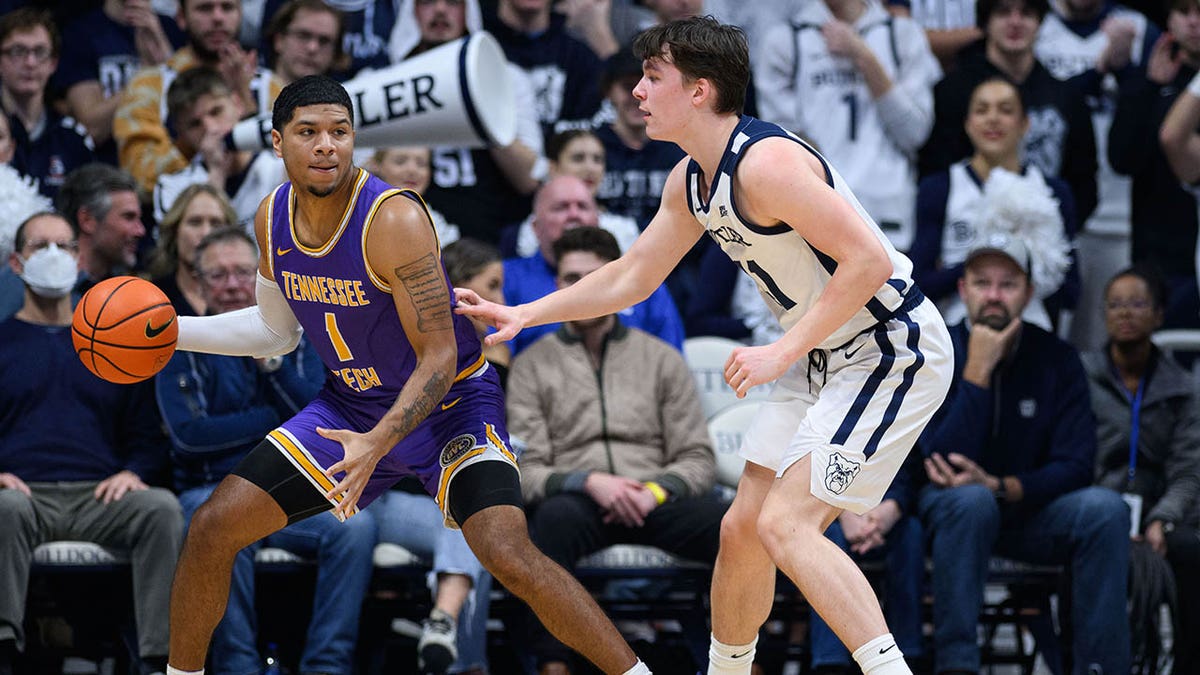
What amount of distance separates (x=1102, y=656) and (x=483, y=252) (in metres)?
3.08

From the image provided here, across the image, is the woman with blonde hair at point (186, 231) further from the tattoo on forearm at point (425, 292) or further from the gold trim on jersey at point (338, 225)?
the tattoo on forearm at point (425, 292)

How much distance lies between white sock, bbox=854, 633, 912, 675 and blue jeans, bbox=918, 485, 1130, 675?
2.05m

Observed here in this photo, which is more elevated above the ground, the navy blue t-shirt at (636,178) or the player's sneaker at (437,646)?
the navy blue t-shirt at (636,178)

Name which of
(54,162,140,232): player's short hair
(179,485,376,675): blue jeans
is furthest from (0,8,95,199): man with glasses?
(179,485,376,675): blue jeans

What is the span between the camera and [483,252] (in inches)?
274

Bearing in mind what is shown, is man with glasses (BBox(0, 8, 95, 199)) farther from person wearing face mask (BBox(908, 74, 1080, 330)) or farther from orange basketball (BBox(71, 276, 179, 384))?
person wearing face mask (BBox(908, 74, 1080, 330))

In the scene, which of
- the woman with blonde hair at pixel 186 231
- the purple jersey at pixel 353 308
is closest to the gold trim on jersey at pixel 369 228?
the purple jersey at pixel 353 308

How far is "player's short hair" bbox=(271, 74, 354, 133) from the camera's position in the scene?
189 inches

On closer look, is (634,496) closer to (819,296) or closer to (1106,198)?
(819,296)

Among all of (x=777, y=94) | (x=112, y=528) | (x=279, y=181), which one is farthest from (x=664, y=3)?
(x=112, y=528)

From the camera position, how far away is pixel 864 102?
8.45 meters

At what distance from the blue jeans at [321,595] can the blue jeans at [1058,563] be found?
7.61 feet

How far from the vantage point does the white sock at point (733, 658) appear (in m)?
4.95

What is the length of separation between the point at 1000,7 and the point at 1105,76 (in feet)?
2.71
